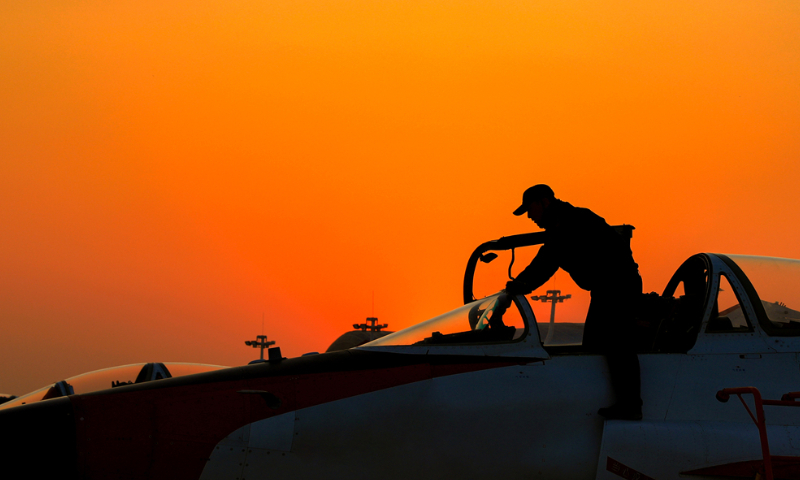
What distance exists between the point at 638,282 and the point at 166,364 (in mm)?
9170

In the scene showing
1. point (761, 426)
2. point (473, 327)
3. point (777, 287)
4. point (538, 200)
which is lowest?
point (761, 426)

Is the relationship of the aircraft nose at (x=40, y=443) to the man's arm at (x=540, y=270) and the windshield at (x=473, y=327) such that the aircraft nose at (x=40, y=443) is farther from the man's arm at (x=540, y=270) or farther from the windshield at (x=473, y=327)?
the man's arm at (x=540, y=270)

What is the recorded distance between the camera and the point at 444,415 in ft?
17.0

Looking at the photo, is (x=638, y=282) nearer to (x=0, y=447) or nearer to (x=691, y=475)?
(x=691, y=475)

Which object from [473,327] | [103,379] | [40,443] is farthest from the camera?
[103,379]

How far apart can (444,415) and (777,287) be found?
3.42 metres

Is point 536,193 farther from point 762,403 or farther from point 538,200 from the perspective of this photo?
point 762,403

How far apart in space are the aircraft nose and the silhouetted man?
3.57 m

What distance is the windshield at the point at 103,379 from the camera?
39.0ft

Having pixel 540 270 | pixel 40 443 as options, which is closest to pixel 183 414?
pixel 40 443

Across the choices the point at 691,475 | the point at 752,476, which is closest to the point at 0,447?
the point at 691,475

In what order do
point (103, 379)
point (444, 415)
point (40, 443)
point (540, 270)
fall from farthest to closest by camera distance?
point (103, 379)
point (540, 270)
point (444, 415)
point (40, 443)

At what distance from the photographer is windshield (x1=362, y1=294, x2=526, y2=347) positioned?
5773 mm

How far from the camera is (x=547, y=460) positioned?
517cm
